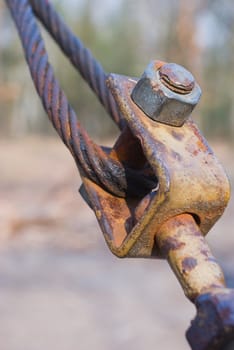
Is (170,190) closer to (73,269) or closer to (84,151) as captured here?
(84,151)

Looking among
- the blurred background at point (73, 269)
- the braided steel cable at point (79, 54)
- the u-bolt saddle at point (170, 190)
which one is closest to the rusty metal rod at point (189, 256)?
the u-bolt saddle at point (170, 190)

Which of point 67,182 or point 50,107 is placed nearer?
point 50,107

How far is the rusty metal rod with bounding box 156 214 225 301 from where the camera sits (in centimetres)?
30

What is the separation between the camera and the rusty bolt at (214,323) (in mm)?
258

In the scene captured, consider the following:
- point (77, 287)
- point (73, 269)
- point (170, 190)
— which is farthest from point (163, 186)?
point (73, 269)

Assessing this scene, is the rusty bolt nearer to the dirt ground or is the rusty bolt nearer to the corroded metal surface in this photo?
the corroded metal surface

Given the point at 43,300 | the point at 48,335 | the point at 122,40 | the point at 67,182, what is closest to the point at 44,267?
the point at 43,300

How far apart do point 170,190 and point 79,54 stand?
27 centimetres

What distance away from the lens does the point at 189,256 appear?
0.31m

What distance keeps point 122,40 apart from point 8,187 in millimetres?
7327

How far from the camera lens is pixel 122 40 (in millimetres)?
12016

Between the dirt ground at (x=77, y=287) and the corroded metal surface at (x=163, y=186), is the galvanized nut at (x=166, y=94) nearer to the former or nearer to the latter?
the corroded metal surface at (x=163, y=186)

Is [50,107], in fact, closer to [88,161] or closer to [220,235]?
[88,161]

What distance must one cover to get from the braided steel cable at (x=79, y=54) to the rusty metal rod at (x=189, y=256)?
0.51 feet
